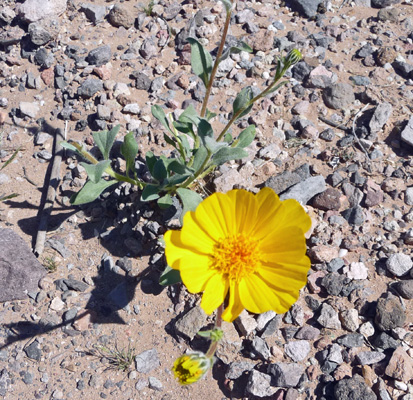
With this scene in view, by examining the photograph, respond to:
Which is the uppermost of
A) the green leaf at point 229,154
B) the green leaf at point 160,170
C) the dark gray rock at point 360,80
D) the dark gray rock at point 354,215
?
the dark gray rock at point 360,80

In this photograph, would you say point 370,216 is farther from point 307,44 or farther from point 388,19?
point 388,19

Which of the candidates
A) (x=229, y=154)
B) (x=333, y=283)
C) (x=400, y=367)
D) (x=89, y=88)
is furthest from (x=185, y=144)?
(x=400, y=367)

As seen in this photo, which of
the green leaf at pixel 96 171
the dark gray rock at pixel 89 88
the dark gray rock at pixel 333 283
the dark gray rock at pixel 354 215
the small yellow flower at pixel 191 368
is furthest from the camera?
the dark gray rock at pixel 89 88

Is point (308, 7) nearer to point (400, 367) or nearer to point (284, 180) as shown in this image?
point (284, 180)

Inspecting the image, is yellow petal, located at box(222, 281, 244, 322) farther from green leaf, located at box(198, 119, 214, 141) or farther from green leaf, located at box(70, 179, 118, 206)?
green leaf, located at box(70, 179, 118, 206)

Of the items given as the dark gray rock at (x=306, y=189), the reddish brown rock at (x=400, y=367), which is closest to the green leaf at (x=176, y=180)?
the dark gray rock at (x=306, y=189)

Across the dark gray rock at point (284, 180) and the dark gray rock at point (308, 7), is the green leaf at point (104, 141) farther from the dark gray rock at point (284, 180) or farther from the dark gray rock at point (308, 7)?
the dark gray rock at point (308, 7)

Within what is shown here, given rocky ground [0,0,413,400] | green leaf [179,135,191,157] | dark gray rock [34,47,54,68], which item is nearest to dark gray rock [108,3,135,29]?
rocky ground [0,0,413,400]

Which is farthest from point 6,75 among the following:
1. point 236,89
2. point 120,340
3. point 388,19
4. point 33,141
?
point 388,19
